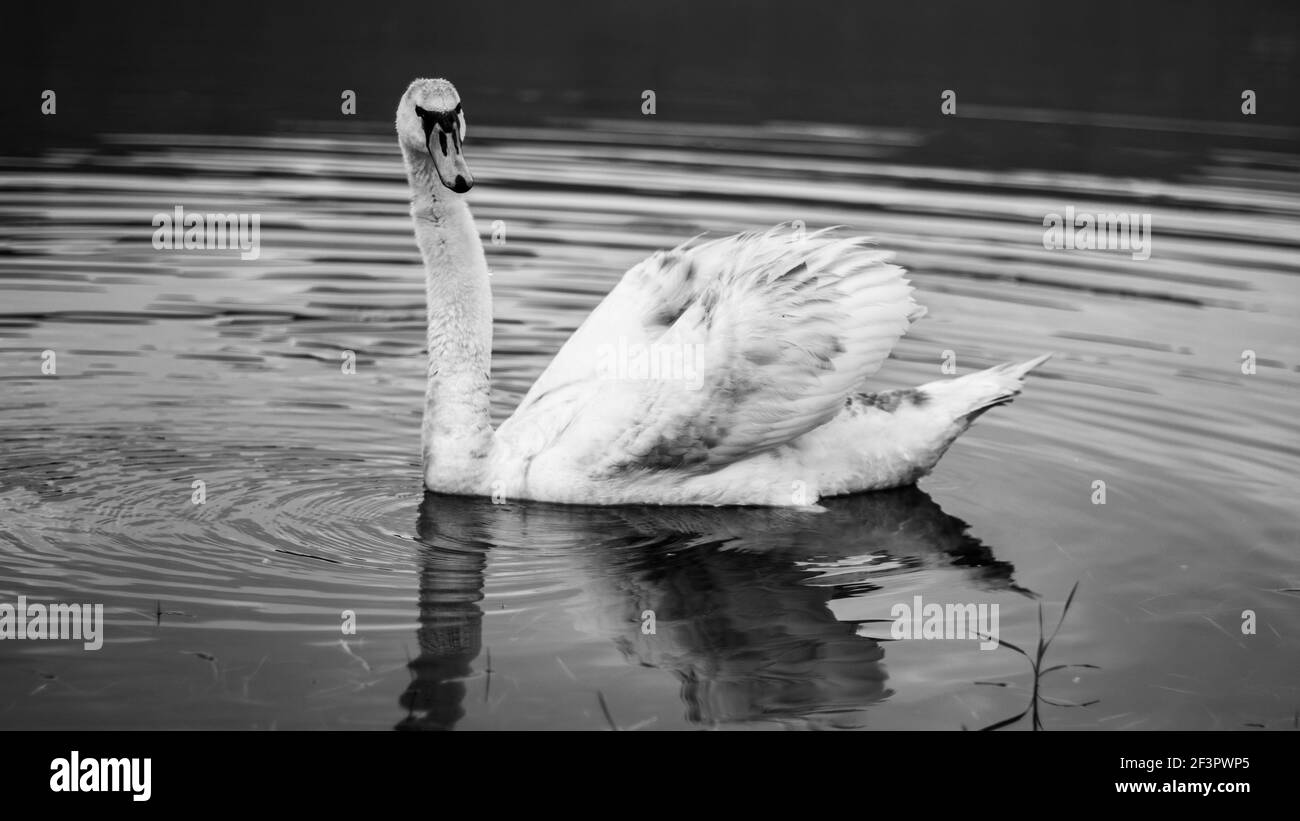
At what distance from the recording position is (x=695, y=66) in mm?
34531

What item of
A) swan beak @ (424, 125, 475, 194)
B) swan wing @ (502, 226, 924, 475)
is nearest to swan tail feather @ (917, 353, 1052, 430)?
swan wing @ (502, 226, 924, 475)

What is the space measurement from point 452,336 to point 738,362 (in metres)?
1.86

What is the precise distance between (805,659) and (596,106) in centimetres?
2209

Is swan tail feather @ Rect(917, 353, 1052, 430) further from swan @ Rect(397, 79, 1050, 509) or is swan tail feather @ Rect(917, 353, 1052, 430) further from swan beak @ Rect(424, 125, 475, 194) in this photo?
swan beak @ Rect(424, 125, 475, 194)

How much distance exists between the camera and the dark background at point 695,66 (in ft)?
83.5

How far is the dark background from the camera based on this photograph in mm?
25453

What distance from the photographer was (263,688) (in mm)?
6781

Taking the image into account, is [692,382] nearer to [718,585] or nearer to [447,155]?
[718,585]

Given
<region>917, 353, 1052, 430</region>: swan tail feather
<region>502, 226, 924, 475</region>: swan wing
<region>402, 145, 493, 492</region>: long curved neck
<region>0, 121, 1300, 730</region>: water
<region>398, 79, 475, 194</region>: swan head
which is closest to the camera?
<region>0, 121, 1300, 730</region>: water

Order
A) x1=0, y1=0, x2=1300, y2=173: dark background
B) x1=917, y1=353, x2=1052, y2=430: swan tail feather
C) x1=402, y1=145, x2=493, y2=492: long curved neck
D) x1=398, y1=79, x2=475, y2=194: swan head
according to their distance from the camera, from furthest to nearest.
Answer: x1=0, y1=0, x2=1300, y2=173: dark background → x1=917, y1=353, x2=1052, y2=430: swan tail feather → x1=402, y1=145, x2=493, y2=492: long curved neck → x1=398, y1=79, x2=475, y2=194: swan head

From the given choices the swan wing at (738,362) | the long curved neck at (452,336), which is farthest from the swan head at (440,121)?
the swan wing at (738,362)

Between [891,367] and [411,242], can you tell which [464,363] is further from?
[411,242]

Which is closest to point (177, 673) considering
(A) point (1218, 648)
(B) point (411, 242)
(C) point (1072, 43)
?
(A) point (1218, 648)

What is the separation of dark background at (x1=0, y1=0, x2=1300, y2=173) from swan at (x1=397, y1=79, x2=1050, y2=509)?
1363cm
